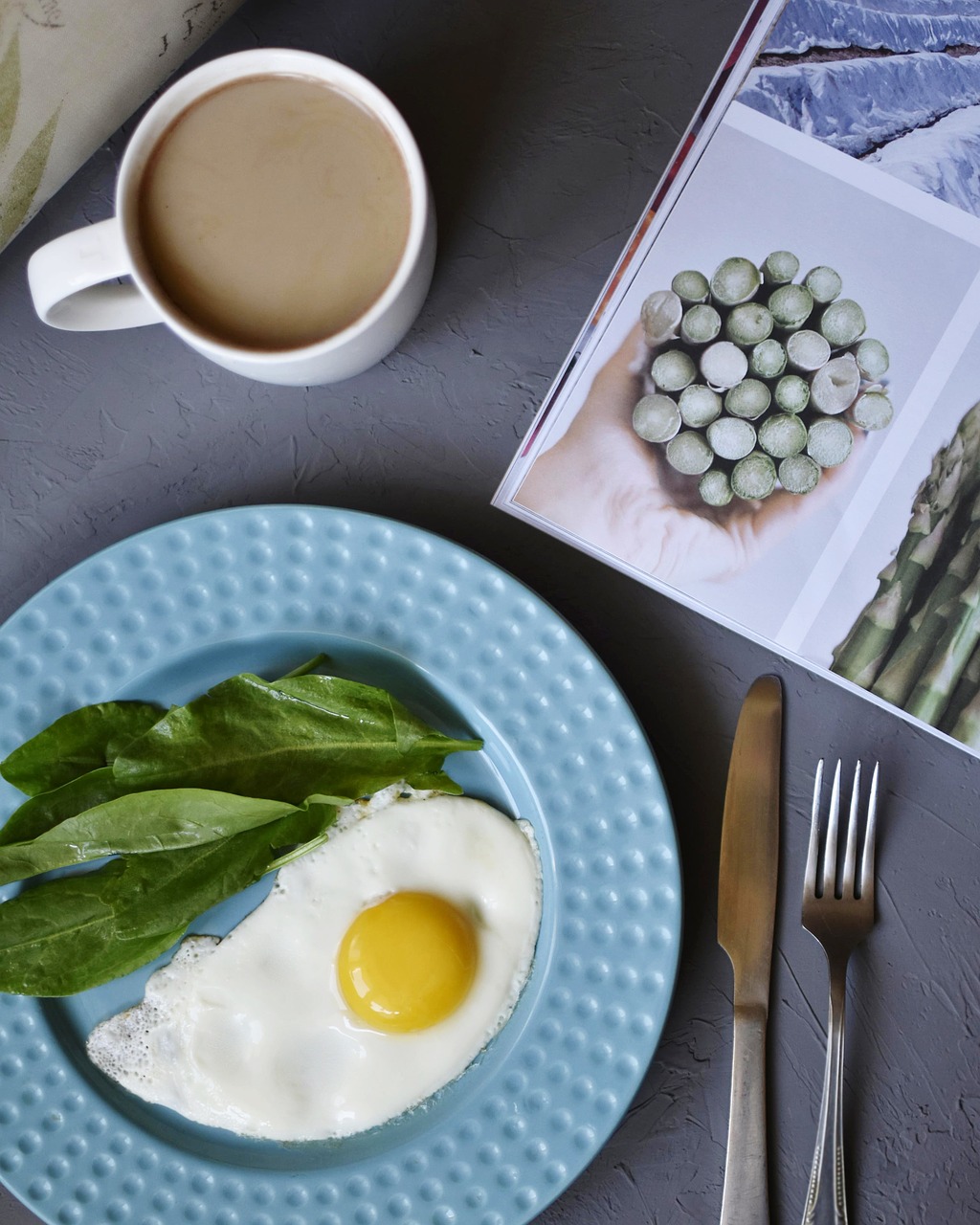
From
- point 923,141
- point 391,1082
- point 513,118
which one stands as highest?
point 923,141

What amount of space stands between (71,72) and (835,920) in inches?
33.3

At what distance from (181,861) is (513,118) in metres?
0.65

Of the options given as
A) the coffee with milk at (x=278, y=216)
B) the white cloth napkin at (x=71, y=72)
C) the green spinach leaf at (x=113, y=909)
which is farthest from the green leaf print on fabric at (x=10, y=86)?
the green spinach leaf at (x=113, y=909)

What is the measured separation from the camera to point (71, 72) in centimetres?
65

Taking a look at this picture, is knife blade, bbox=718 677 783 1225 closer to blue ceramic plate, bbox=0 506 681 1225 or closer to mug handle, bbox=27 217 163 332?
blue ceramic plate, bbox=0 506 681 1225

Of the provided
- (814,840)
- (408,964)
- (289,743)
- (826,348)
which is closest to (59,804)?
(289,743)

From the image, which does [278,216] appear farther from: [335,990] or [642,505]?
[335,990]

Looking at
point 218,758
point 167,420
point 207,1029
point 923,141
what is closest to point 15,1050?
point 207,1029

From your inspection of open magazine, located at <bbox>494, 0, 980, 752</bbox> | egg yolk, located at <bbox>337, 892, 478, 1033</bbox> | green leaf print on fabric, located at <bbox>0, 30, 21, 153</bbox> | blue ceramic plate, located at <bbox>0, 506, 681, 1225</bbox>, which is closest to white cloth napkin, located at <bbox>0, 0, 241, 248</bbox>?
green leaf print on fabric, located at <bbox>0, 30, 21, 153</bbox>

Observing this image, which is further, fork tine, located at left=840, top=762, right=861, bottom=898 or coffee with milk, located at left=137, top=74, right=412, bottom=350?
fork tine, located at left=840, top=762, right=861, bottom=898

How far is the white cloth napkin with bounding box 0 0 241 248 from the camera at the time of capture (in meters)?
0.61

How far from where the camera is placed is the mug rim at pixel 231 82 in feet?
1.93

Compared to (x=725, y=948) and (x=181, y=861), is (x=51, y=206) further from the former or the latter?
(x=725, y=948)

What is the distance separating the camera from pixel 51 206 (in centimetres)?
78
